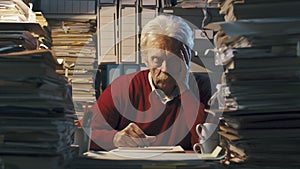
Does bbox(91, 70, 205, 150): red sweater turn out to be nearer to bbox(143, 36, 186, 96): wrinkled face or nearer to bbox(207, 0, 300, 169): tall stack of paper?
bbox(143, 36, 186, 96): wrinkled face

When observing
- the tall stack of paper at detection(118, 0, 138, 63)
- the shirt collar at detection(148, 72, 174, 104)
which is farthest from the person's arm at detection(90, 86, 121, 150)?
the tall stack of paper at detection(118, 0, 138, 63)

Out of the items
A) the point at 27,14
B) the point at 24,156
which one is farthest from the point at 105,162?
the point at 27,14

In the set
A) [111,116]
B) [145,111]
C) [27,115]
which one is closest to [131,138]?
[145,111]

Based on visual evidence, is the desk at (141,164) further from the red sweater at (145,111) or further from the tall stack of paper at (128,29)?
the tall stack of paper at (128,29)

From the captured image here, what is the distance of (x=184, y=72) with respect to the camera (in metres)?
2.50

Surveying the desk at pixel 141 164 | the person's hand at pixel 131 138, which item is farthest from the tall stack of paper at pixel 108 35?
the desk at pixel 141 164

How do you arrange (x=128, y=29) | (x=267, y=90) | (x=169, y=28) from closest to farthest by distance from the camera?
(x=267, y=90) → (x=169, y=28) → (x=128, y=29)

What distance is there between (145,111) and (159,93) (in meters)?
0.13

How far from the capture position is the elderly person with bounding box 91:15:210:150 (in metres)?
2.36

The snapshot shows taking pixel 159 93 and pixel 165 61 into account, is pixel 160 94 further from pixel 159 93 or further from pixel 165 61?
pixel 165 61

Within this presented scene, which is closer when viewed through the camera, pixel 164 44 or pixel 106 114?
pixel 164 44

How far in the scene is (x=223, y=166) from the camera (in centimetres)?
68

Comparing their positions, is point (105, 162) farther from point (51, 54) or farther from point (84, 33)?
point (84, 33)

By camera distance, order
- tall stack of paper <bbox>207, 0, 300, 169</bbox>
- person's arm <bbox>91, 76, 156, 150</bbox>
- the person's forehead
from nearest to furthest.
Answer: tall stack of paper <bbox>207, 0, 300, 169</bbox>
person's arm <bbox>91, 76, 156, 150</bbox>
the person's forehead
